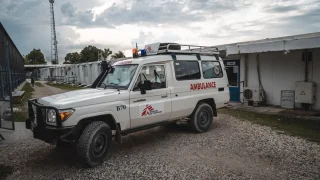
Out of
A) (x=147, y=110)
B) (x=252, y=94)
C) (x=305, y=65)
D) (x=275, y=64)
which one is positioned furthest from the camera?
(x=252, y=94)

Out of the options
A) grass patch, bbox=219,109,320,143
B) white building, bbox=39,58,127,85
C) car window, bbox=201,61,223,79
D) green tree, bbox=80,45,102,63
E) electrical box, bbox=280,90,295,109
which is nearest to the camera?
grass patch, bbox=219,109,320,143

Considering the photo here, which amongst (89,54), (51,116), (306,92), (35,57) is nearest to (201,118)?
(51,116)

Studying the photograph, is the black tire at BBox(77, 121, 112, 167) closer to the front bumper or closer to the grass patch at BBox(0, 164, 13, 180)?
the front bumper

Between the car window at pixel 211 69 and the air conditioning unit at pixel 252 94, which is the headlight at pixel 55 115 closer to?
the car window at pixel 211 69

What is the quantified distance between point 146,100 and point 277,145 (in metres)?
A: 3.35

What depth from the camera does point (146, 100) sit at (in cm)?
586

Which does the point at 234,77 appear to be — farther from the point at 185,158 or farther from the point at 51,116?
the point at 51,116

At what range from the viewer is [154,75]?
6.23 m

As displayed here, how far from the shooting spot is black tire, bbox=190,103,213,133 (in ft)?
23.7

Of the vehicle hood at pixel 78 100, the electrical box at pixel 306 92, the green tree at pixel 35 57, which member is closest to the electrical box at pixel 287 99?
the electrical box at pixel 306 92

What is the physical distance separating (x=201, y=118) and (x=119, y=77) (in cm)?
280

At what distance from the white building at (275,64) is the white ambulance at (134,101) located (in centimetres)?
346

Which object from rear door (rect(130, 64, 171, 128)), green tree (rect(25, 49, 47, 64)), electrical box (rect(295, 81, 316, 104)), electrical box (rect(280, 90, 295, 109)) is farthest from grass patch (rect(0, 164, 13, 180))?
green tree (rect(25, 49, 47, 64))

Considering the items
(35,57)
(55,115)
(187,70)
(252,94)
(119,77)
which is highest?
(35,57)
